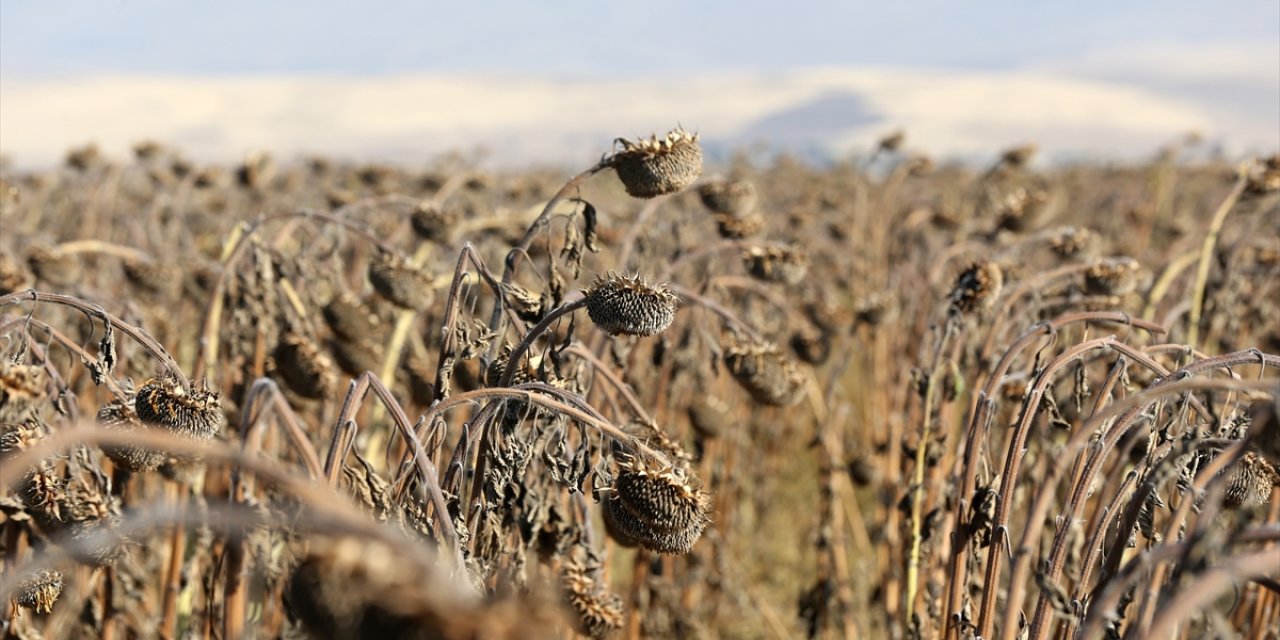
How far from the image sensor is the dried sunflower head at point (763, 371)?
3432 mm

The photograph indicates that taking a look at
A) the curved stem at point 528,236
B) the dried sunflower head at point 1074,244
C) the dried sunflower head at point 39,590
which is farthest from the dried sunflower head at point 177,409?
the dried sunflower head at point 1074,244

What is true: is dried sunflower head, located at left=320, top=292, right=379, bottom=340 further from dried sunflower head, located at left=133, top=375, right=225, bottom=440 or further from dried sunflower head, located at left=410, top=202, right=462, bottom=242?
dried sunflower head, located at left=133, top=375, right=225, bottom=440

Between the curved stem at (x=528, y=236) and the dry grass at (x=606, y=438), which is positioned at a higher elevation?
the curved stem at (x=528, y=236)

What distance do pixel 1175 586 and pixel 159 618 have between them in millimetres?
3161

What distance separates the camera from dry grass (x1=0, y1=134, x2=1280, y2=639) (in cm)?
159

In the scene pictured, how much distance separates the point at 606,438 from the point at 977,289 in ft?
4.80

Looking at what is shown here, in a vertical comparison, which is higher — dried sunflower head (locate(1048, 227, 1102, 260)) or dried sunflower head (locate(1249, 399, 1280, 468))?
dried sunflower head (locate(1249, 399, 1280, 468))

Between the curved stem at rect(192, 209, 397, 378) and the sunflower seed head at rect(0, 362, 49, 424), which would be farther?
the curved stem at rect(192, 209, 397, 378)

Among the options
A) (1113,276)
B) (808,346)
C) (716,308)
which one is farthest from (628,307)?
(808,346)

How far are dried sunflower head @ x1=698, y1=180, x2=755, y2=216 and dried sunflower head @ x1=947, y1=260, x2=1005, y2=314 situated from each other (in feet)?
3.47

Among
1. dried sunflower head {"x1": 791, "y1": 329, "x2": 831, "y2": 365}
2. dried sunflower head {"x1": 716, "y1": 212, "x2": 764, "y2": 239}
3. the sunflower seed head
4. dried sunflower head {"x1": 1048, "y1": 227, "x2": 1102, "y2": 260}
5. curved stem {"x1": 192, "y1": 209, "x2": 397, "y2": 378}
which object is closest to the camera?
the sunflower seed head

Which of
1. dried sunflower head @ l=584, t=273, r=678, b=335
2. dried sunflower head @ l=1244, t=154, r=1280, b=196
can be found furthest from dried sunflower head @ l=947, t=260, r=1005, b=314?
dried sunflower head @ l=1244, t=154, r=1280, b=196

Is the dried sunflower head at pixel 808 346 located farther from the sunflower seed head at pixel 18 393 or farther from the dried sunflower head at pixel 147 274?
the sunflower seed head at pixel 18 393

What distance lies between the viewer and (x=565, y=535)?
2668 mm
